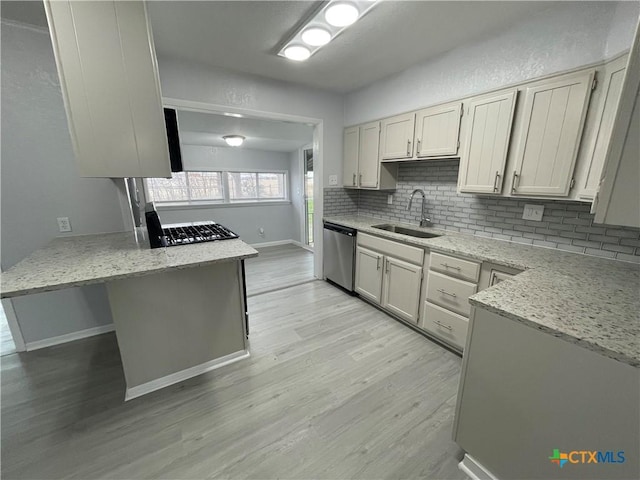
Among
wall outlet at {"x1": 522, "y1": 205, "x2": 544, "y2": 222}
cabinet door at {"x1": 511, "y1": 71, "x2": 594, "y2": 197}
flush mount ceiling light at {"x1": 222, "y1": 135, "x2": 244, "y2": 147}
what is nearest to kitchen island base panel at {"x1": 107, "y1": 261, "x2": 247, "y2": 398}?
cabinet door at {"x1": 511, "y1": 71, "x2": 594, "y2": 197}

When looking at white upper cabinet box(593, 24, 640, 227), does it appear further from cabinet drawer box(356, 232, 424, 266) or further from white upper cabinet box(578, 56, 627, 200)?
cabinet drawer box(356, 232, 424, 266)

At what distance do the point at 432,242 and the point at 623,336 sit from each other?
4.51 feet

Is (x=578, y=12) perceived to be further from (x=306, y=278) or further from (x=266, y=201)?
(x=266, y=201)

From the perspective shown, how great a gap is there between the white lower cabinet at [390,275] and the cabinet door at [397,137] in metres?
0.95

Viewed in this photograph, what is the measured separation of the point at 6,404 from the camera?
65.2 inches

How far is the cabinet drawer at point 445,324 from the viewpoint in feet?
6.73

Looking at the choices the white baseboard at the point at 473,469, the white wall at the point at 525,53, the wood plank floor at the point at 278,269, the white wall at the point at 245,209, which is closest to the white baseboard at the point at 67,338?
the wood plank floor at the point at 278,269

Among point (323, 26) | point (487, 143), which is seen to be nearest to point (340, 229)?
point (487, 143)

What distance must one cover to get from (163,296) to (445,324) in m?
2.21

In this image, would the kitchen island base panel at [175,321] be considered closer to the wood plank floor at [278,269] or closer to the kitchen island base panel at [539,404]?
the wood plank floor at [278,269]

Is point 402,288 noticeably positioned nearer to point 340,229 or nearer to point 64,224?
point 340,229

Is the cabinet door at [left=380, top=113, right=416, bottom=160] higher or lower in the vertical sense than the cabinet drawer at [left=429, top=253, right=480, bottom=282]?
higher

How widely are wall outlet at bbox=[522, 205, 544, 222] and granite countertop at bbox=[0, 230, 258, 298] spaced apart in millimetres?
2197

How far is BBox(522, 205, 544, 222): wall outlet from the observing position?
78.7 inches
